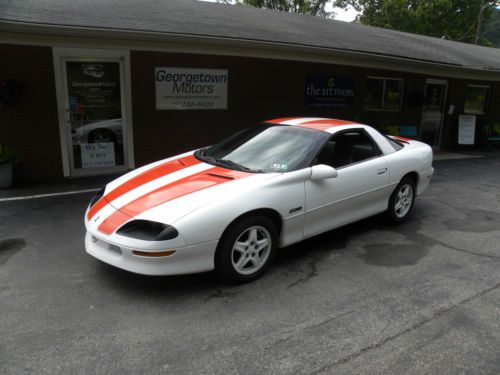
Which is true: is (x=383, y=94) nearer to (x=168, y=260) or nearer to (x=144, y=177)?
(x=144, y=177)

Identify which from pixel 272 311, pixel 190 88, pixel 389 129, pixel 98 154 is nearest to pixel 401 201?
pixel 272 311

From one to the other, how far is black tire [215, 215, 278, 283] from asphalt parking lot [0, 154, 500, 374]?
14 centimetres

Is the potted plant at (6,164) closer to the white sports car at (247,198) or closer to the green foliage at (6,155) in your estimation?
the green foliage at (6,155)

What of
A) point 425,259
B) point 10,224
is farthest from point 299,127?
point 10,224

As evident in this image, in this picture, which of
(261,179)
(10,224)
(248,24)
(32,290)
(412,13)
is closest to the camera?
(32,290)

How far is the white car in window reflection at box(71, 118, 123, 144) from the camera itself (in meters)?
7.41

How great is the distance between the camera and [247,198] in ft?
11.0

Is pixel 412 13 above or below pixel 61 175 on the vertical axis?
above

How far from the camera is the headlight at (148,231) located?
3051mm

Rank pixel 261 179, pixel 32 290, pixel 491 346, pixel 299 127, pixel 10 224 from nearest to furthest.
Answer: pixel 491 346 < pixel 32 290 < pixel 261 179 < pixel 299 127 < pixel 10 224

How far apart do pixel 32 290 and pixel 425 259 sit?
378cm

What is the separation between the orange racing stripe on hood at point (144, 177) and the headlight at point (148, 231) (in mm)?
592

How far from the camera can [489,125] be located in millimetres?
13367

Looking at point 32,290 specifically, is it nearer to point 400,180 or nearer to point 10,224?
point 10,224
